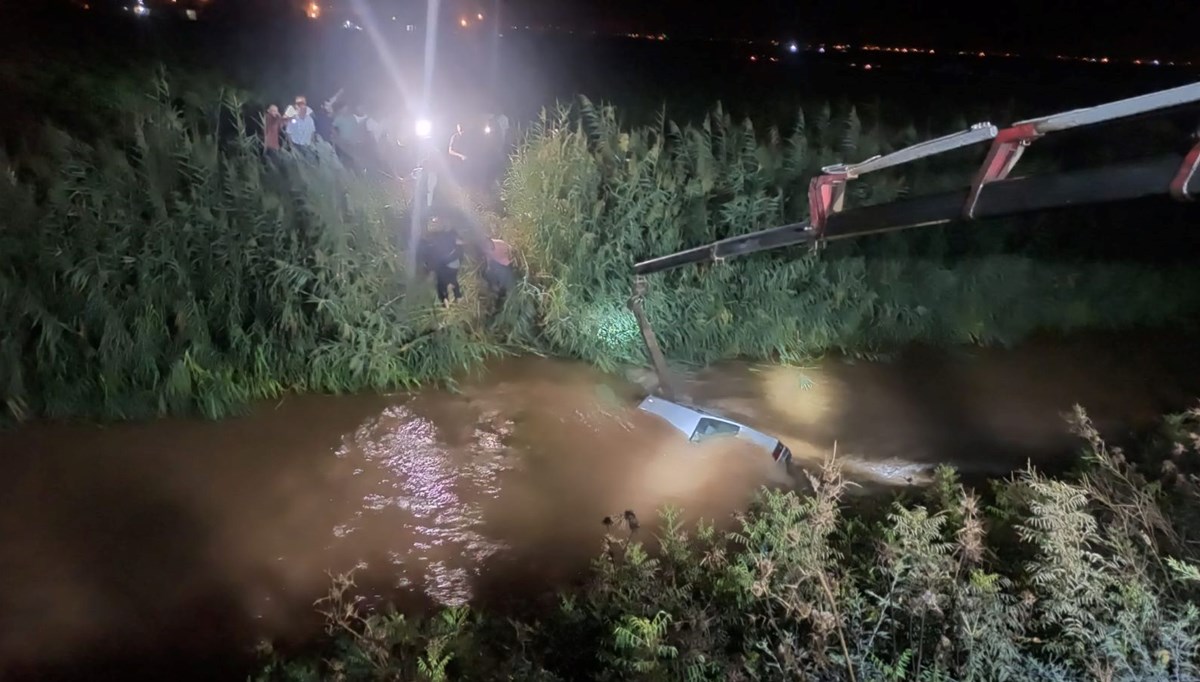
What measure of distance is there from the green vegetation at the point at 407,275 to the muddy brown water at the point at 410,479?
36cm

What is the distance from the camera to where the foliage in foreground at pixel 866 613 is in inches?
126

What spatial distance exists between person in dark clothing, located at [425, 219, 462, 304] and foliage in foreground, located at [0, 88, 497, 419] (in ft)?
0.99

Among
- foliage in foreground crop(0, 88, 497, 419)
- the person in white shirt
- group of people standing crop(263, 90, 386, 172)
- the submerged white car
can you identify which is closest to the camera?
the submerged white car

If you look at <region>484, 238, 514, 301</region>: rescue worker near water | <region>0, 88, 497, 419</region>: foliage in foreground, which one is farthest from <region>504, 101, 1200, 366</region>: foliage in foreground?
<region>0, 88, 497, 419</region>: foliage in foreground

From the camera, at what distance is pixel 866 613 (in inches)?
145

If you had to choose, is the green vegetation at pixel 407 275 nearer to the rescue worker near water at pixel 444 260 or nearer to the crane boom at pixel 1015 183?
the rescue worker near water at pixel 444 260

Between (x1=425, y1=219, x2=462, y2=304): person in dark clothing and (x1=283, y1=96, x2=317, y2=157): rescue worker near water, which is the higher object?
(x1=283, y1=96, x2=317, y2=157): rescue worker near water

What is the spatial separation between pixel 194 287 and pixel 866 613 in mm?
5598

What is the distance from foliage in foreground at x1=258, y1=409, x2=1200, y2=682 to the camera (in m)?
3.21

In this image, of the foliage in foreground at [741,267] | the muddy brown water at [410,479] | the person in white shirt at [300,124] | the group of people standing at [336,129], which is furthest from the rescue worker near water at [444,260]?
the person in white shirt at [300,124]

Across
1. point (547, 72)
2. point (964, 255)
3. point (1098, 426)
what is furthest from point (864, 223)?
point (547, 72)

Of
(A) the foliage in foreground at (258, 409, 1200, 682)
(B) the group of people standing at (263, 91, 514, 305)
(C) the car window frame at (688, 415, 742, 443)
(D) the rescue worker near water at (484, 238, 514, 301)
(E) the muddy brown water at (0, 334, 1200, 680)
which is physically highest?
(B) the group of people standing at (263, 91, 514, 305)

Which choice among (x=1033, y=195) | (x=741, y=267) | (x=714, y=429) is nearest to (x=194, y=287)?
(x=714, y=429)

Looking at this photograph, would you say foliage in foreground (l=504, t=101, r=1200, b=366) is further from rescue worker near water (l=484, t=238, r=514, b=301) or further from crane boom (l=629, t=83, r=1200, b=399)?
crane boom (l=629, t=83, r=1200, b=399)
